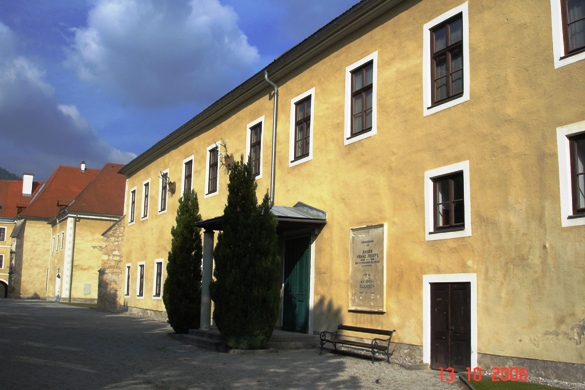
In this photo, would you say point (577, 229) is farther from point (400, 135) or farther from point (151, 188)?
point (151, 188)

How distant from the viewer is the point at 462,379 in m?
9.53

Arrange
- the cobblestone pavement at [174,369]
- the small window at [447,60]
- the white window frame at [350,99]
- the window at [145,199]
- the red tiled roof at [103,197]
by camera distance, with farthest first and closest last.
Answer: the red tiled roof at [103,197]
the window at [145,199]
the white window frame at [350,99]
the small window at [447,60]
the cobblestone pavement at [174,369]

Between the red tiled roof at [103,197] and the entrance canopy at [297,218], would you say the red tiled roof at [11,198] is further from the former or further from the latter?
the entrance canopy at [297,218]

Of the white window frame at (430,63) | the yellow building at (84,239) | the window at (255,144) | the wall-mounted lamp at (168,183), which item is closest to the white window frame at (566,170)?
the white window frame at (430,63)

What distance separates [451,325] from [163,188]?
59.7 ft

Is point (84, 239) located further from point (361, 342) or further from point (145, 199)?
point (361, 342)

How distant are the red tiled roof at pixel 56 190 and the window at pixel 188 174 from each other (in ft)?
123

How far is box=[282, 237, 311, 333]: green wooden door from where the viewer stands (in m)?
15.5

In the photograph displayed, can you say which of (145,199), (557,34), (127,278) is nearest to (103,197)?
(127,278)

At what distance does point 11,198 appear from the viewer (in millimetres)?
68938

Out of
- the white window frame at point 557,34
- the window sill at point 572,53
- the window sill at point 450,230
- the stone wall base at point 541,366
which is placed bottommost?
the stone wall base at point 541,366

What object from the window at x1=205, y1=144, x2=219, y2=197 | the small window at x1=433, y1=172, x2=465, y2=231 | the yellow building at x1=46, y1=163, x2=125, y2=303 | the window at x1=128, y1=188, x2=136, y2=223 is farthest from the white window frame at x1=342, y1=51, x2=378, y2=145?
the yellow building at x1=46, y1=163, x2=125, y2=303

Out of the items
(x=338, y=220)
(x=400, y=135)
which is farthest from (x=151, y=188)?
(x=400, y=135)

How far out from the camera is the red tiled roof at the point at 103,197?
4850 centimetres
